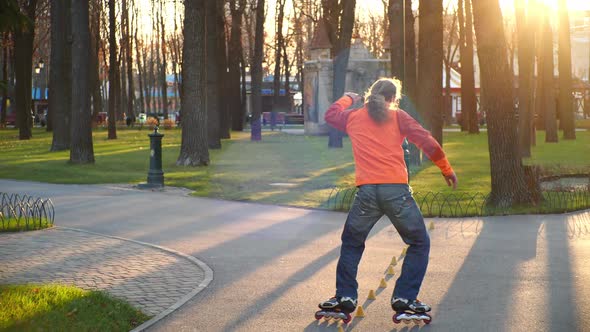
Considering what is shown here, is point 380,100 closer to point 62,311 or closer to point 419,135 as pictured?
point 419,135

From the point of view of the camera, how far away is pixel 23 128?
46.7 meters

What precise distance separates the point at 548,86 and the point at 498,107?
28.6 metres

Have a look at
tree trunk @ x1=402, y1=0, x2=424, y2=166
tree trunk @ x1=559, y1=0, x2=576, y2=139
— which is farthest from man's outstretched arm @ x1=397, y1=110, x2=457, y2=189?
tree trunk @ x1=559, y1=0, x2=576, y2=139

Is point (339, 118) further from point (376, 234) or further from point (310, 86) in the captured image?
point (310, 86)

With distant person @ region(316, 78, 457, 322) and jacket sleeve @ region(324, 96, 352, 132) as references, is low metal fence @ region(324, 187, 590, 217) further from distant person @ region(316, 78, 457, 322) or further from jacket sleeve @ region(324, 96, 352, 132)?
distant person @ region(316, 78, 457, 322)

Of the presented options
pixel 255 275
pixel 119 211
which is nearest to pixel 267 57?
pixel 119 211

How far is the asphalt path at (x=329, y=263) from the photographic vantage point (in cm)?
755

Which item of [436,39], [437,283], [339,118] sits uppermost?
[436,39]

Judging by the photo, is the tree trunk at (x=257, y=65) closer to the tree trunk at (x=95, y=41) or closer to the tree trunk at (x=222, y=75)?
the tree trunk at (x=222, y=75)

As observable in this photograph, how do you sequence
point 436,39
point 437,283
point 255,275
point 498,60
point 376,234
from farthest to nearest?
1. point 436,39
2. point 498,60
3. point 376,234
4. point 255,275
5. point 437,283

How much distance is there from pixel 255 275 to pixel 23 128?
3909cm

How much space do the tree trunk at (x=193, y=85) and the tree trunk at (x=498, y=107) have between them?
12.1m

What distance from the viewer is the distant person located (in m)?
7.29

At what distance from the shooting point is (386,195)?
23.9ft
